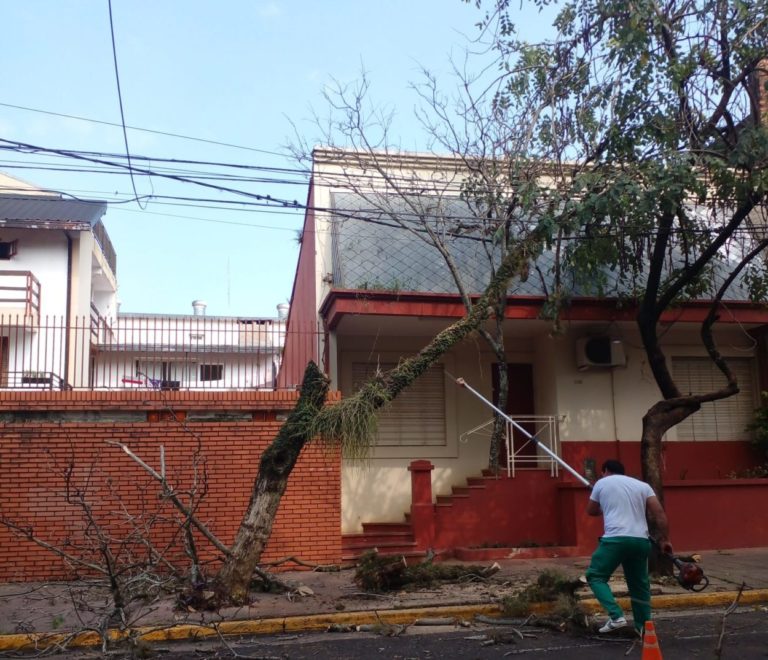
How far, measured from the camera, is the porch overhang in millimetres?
12602

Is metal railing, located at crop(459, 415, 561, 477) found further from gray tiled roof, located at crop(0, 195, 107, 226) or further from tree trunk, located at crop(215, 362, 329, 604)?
gray tiled roof, located at crop(0, 195, 107, 226)

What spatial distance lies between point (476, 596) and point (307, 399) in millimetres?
2826

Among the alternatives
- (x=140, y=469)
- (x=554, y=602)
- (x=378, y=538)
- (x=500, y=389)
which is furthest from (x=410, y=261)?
(x=554, y=602)

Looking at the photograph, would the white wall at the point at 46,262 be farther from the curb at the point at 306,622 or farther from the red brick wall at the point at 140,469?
the curb at the point at 306,622

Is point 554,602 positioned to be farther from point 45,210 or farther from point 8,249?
point 45,210

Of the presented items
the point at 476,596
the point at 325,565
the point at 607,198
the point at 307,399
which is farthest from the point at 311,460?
the point at 607,198

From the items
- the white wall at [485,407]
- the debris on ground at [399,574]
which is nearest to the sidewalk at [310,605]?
the debris on ground at [399,574]

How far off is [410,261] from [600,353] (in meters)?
3.59

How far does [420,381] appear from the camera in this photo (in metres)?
14.5

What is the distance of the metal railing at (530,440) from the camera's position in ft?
43.3

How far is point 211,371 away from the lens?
42.3ft

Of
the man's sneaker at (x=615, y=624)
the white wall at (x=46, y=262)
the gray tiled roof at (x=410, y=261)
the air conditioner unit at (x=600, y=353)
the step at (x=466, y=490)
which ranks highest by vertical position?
the white wall at (x=46, y=262)

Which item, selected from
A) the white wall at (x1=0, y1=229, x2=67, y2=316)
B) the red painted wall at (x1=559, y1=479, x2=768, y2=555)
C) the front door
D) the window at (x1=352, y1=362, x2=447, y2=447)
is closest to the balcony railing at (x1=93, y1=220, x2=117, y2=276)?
the white wall at (x1=0, y1=229, x2=67, y2=316)

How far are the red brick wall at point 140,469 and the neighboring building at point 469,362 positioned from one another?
178cm
